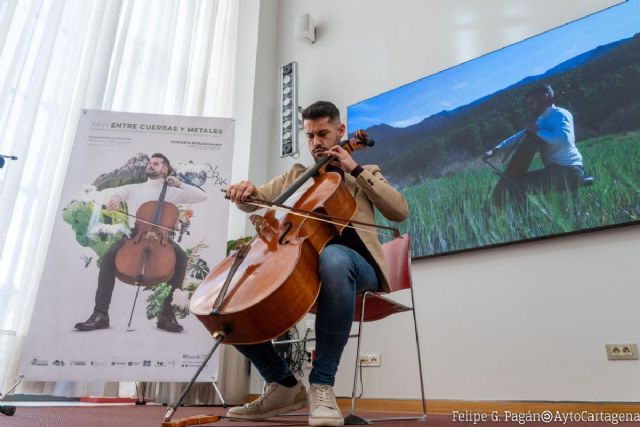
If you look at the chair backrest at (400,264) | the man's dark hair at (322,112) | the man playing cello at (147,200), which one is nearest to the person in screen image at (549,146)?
the chair backrest at (400,264)

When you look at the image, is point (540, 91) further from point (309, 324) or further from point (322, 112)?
point (309, 324)

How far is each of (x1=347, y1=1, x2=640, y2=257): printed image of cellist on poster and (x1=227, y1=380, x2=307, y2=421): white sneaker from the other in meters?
1.42

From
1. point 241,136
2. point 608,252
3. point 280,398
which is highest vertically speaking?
point 241,136

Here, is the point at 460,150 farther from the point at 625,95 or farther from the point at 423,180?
the point at 625,95

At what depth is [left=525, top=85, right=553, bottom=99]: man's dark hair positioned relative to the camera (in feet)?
7.93

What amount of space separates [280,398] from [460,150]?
1.83 meters

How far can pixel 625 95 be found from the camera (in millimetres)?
2199

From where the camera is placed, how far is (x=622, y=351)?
1981 millimetres

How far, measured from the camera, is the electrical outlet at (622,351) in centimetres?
195

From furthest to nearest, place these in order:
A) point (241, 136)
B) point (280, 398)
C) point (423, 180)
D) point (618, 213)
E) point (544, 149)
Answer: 1. point (241, 136)
2. point (423, 180)
3. point (544, 149)
4. point (618, 213)
5. point (280, 398)

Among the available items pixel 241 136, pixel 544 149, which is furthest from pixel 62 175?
pixel 544 149

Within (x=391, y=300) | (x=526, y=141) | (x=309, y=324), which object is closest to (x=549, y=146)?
(x=526, y=141)

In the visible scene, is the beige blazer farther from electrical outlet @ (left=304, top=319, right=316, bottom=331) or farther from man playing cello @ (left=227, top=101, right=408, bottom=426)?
electrical outlet @ (left=304, top=319, right=316, bottom=331)

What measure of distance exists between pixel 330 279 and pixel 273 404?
44cm
